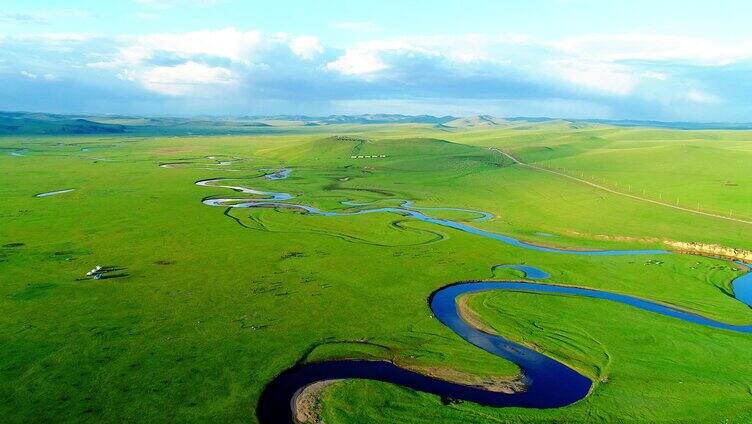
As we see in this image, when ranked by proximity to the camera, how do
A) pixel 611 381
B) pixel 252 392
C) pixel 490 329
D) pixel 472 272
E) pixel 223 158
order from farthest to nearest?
pixel 223 158
pixel 472 272
pixel 490 329
pixel 611 381
pixel 252 392

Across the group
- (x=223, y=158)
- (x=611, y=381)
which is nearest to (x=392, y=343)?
(x=611, y=381)

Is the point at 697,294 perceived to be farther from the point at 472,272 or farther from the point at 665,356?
the point at 472,272

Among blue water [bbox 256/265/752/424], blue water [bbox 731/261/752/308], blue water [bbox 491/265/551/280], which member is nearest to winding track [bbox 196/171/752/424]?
blue water [bbox 256/265/752/424]

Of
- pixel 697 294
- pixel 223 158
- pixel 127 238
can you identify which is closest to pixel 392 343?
pixel 697 294

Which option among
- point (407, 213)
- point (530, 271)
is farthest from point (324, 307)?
point (407, 213)

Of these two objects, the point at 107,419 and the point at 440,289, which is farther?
the point at 440,289

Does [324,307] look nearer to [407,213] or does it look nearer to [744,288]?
[744,288]

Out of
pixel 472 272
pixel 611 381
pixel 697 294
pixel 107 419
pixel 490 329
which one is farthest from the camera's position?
pixel 472 272

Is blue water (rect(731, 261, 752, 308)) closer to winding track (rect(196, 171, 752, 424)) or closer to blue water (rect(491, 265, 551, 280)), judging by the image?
winding track (rect(196, 171, 752, 424))
